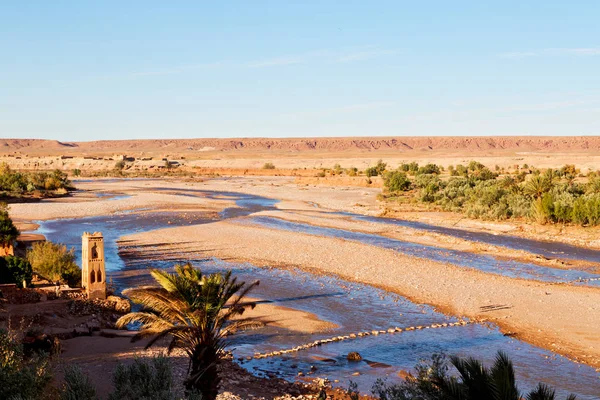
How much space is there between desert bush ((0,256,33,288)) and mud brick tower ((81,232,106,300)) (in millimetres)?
2118

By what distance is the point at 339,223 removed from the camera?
132ft

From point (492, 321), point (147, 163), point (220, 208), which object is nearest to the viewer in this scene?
point (492, 321)

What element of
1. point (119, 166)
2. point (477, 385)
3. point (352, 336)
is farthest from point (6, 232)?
point (119, 166)

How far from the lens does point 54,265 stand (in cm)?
2039

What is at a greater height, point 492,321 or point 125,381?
point 125,381

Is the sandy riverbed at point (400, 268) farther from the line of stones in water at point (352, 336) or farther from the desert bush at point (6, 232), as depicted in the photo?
the desert bush at point (6, 232)

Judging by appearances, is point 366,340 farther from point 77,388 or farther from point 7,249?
point 7,249

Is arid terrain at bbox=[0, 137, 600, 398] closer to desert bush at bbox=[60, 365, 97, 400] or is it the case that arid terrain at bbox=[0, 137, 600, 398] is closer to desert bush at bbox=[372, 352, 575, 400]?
desert bush at bbox=[60, 365, 97, 400]

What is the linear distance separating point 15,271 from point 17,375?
1187cm

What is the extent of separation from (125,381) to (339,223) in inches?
1245

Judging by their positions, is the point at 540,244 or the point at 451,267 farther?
the point at 540,244

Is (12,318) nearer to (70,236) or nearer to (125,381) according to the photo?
(125,381)

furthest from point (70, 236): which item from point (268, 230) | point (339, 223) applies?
point (339, 223)

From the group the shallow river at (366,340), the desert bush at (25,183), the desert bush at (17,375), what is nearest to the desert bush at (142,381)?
the desert bush at (17,375)
